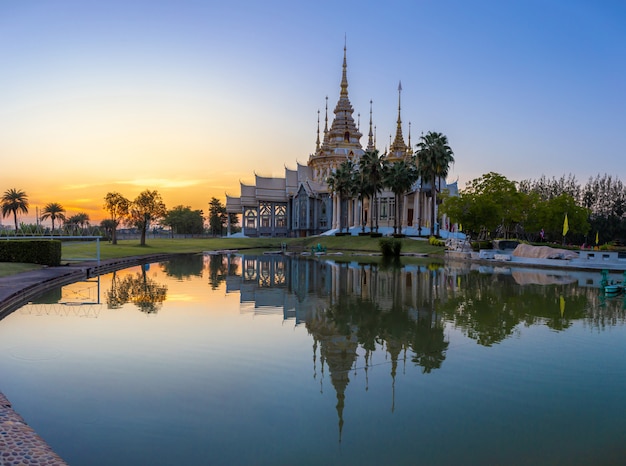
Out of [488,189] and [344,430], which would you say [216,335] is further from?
[488,189]

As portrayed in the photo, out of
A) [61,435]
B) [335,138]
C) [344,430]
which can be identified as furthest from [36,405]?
[335,138]

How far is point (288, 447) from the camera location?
6133 millimetres

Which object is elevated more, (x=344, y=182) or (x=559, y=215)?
(x=344, y=182)

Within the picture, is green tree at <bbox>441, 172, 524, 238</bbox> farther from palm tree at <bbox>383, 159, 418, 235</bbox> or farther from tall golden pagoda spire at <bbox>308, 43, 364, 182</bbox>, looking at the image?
tall golden pagoda spire at <bbox>308, 43, 364, 182</bbox>

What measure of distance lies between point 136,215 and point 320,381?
63287 millimetres

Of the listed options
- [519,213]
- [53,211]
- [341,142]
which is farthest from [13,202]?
[519,213]

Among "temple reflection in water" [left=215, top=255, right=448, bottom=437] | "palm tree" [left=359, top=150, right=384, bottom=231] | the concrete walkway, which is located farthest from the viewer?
"palm tree" [left=359, top=150, right=384, bottom=231]

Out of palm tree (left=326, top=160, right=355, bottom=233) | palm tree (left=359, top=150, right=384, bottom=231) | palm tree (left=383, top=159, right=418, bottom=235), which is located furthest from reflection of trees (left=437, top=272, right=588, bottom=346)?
palm tree (left=326, top=160, right=355, bottom=233)

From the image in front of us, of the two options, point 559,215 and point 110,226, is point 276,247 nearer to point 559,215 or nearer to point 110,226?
point 110,226

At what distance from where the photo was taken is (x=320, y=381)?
8.62 m

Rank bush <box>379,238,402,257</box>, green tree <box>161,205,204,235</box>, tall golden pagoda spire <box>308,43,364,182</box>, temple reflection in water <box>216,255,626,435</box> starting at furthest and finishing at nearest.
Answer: green tree <box>161,205,204,235</box>, tall golden pagoda spire <box>308,43,364,182</box>, bush <box>379,238,402,257</box>, temple reflection in water <box>216,255,626,435</box>

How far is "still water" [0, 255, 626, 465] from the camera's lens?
6.18m

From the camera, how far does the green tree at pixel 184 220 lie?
112 metres

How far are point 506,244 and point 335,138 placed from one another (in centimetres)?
5152
